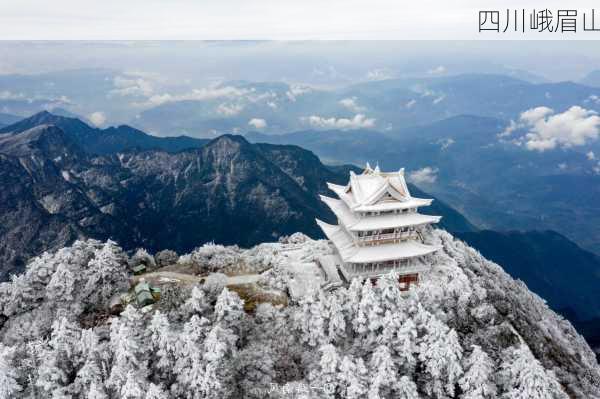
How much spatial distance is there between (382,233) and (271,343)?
1851cm

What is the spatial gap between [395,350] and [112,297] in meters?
31.3

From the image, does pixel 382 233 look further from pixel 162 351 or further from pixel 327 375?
pixel 162 351

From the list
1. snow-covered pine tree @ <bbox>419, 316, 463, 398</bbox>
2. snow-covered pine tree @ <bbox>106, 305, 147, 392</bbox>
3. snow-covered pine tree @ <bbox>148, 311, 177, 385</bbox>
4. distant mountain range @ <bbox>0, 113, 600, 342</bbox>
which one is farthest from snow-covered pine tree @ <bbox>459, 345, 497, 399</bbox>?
distant mountain range @ <bbox>0, 113, 600, 342</bbox>

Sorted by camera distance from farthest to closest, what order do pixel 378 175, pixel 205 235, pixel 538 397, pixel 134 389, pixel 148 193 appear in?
pixel 148 193, pixel 205 235, pixel 378 175, pixel 538 397, pixel 134 389

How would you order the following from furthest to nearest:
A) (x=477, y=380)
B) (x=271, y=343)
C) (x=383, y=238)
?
(x=383, y=238), (x=271, y=343), (x=477, y=380)

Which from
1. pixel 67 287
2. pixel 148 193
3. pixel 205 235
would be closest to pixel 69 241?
pixel 205 235

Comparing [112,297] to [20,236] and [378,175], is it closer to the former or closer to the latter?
[378,175]

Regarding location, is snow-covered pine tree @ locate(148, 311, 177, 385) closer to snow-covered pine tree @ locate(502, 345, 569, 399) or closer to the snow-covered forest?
the snow-covered forest

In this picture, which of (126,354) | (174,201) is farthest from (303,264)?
(174,201)

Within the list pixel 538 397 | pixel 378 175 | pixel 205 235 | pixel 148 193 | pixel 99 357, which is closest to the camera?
pixel 538 397

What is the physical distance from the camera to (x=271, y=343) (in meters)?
39.9

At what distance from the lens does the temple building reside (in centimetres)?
4859

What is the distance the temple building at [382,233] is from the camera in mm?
48594

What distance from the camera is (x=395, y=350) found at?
38.0 m
